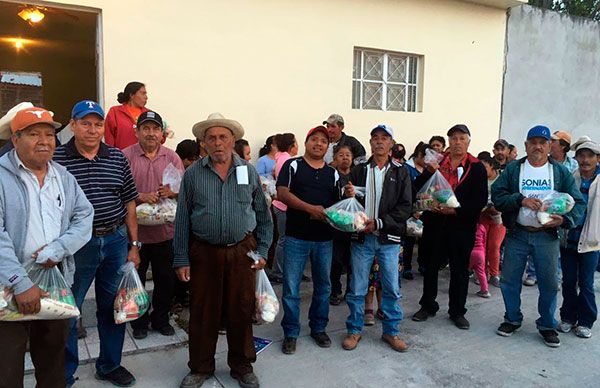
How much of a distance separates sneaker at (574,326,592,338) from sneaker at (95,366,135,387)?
4.24 metres

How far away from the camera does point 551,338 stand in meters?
4.54

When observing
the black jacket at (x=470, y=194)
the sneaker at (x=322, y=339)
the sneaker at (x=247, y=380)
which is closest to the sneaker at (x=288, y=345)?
the sneaker at (x=322, y=339)

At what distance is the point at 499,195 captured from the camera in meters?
4.73

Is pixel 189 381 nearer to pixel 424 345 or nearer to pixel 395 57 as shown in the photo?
pixel 424 345

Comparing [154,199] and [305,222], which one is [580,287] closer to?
[305,222]

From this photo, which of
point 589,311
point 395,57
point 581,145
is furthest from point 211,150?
point 395,57

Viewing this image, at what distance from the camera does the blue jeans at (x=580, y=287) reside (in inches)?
186

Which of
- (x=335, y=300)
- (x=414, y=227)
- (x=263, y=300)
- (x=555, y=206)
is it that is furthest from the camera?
(x=335, y=300)

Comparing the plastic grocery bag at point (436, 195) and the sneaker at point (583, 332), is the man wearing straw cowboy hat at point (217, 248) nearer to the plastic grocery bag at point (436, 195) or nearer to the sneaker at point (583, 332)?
the plastic grocery bag at point (436, 195)

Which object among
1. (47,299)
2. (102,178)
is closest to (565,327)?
(102,178)

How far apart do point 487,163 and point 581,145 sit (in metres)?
1.94

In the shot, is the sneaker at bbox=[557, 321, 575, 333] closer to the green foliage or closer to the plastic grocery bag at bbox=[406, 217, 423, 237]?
the plastic grocery bag at bbox=[406, 217, 423, 237]

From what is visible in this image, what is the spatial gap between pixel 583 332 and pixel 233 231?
3.73 metres

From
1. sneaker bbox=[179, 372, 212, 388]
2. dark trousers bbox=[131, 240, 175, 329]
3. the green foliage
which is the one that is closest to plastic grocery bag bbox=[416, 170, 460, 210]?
dark trousers bbox=[131, 240, 175, 329]
